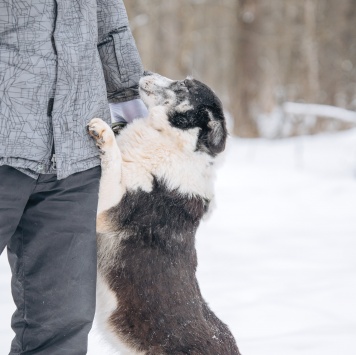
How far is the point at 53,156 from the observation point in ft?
7.94

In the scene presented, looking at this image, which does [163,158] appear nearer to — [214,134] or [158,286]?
[214,134]

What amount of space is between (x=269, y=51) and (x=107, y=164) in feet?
66.7

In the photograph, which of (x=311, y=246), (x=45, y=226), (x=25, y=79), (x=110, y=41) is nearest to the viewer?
(x=25, y=79)

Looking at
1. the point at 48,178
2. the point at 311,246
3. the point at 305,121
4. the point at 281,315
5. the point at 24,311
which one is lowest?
A: the point at 305,121

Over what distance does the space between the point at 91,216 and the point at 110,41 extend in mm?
825

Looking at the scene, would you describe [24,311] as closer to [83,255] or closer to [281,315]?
[83,255]

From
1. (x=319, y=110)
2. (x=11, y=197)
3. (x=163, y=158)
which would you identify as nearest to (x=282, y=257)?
(x=163, y=158)

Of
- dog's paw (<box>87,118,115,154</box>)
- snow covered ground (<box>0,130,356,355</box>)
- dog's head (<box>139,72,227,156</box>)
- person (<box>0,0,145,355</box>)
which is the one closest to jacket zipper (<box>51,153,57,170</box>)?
person (<box>0,0,145,355</box>)

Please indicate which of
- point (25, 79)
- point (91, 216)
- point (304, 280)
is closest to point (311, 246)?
point (304, 280)

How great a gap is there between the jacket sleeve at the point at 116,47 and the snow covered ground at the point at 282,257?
3.98ft

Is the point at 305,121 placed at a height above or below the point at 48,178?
below

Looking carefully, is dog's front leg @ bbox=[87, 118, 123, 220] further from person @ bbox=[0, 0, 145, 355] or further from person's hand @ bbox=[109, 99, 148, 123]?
person's hand @ bbox=[109, 99, 148, 123]

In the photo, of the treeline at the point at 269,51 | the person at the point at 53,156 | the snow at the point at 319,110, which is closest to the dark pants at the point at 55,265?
the person at the point at 53,156

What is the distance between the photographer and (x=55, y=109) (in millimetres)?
2402
